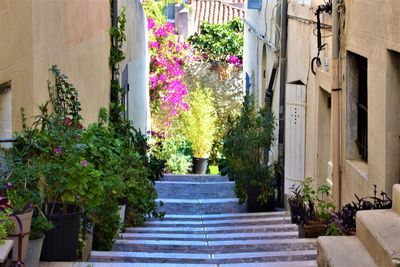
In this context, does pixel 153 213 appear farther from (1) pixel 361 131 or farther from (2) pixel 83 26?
(1) pixel 361 131

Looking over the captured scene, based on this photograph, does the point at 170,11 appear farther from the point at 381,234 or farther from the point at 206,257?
the point at 381,234

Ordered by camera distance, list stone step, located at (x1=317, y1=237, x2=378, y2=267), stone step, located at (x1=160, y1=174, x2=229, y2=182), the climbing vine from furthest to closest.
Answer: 1. stone step, located at (x1=160, y1=174, x2=229, y2=182)
2. the climbing vine
3. stone step, located at (x1=317, y1=237, x2=378, y2=267)

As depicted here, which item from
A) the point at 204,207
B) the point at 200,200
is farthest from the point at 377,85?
the point at 200,200

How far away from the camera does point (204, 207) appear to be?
13828 millimetres

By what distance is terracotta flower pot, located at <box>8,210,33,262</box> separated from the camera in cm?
563

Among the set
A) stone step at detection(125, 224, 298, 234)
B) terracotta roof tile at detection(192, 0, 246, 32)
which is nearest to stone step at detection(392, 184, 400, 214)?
stone step at detection(125, 224, 298, 234)

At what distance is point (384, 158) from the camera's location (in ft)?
22.7

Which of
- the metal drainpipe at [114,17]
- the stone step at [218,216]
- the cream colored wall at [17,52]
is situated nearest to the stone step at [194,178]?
the metal drainpipe at [114,17]

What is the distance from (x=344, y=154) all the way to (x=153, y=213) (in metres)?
3.43

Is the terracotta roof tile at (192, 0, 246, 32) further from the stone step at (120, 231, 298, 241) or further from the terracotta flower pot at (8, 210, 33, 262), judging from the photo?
the terracotta flower pot at (8, 210, 33, 262)

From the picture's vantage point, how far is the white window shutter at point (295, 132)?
451 inches

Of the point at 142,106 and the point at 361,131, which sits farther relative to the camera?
the point at 142,106

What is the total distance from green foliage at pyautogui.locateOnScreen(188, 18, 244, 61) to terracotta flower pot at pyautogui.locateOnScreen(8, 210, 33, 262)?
23.3 m

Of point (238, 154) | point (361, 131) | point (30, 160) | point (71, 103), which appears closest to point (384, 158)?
point (361, 131)
